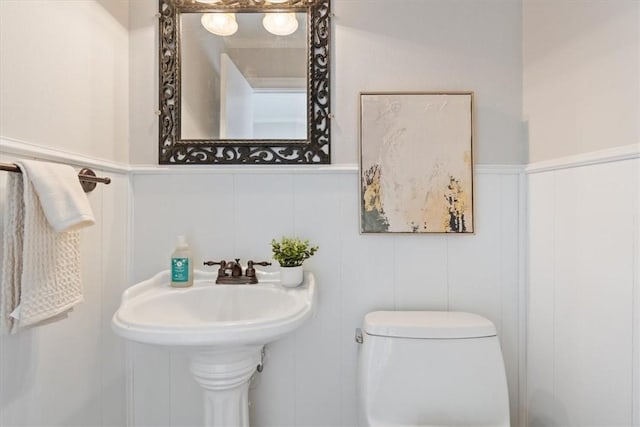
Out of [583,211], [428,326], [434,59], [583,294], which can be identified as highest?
[434,59]

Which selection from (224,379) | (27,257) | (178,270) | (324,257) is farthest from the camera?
(324,257)

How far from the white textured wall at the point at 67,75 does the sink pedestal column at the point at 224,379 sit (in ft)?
2.45

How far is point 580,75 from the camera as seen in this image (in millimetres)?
1044

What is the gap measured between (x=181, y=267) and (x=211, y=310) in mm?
185

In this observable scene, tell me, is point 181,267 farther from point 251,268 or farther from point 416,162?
point 416,162

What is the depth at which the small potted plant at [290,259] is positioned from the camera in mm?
1170

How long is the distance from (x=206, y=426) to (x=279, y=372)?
0.33 m

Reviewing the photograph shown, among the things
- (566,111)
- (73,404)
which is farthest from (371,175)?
(73,404)

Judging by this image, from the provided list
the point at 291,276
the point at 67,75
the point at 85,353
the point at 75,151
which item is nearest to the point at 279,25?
the point at 67,75

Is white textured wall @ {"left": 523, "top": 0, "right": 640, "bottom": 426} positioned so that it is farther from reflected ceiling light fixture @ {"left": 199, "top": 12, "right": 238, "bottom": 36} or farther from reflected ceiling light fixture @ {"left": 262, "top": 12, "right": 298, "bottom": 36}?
reflected ceiling light fixture @ {"left": 199, "top": 12, "right": 238, "bottom": 36}

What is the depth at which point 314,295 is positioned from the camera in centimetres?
111

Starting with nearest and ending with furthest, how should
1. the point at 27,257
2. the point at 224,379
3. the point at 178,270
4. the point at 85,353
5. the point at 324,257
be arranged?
the point at 27,257 → the point at 224,379 → the point at 85,353 → the point at 178,270 → the point at 324,257

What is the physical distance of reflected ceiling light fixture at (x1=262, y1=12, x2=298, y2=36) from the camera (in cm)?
130

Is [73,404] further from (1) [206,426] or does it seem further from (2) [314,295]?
(2) [314,295]
